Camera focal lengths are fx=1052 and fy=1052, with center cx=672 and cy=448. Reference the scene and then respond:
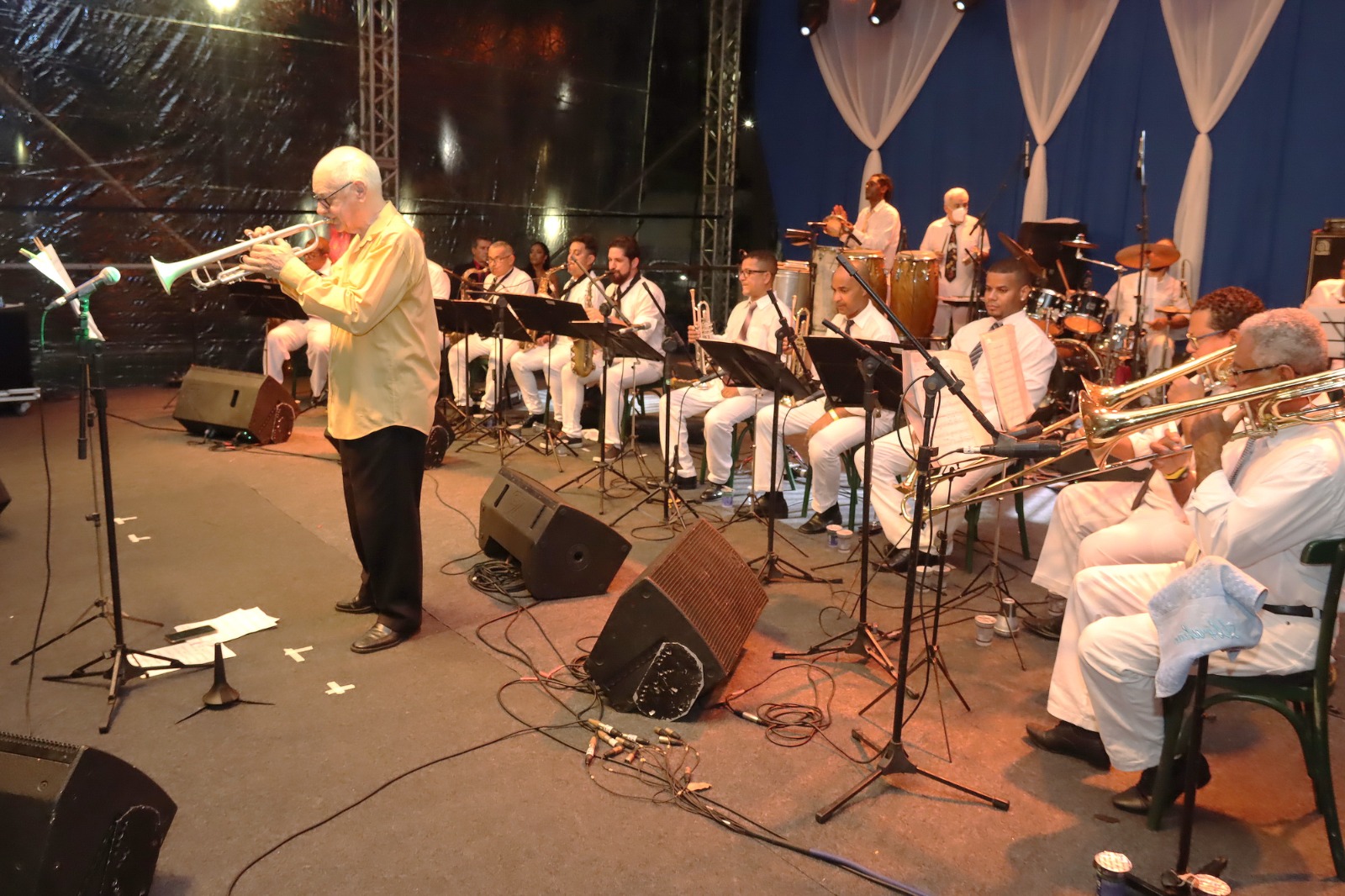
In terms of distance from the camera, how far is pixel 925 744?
3.68 metres

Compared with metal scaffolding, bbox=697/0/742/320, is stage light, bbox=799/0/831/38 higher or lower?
higher

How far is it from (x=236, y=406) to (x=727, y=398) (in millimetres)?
3764

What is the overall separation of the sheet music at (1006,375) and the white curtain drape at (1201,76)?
5691mm

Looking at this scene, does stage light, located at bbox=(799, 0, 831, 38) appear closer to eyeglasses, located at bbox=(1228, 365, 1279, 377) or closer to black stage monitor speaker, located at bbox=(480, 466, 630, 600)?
black stage monitor speaker, located at bbox=(480, 466, 630, 600)

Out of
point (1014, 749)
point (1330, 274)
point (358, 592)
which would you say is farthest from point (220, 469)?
point (1330, 274)

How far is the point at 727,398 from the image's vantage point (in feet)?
23.0

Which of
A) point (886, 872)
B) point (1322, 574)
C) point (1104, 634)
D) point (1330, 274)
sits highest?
point (1330, 274)

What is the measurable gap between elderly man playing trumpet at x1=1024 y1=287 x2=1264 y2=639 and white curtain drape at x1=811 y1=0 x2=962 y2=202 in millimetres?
7873

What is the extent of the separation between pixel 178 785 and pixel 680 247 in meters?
10.8

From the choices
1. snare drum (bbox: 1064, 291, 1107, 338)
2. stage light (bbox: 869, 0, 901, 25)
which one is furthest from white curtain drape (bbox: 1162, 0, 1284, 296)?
stage light (bbox: 869, 0, 901, 25)

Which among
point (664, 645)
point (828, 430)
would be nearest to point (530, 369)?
point (828, 430)

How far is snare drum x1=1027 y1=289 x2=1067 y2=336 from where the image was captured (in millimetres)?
8664

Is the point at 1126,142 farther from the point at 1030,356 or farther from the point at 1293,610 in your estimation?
the point at 1293,610

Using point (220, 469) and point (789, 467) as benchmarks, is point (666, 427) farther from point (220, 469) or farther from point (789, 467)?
point (220, 469)
